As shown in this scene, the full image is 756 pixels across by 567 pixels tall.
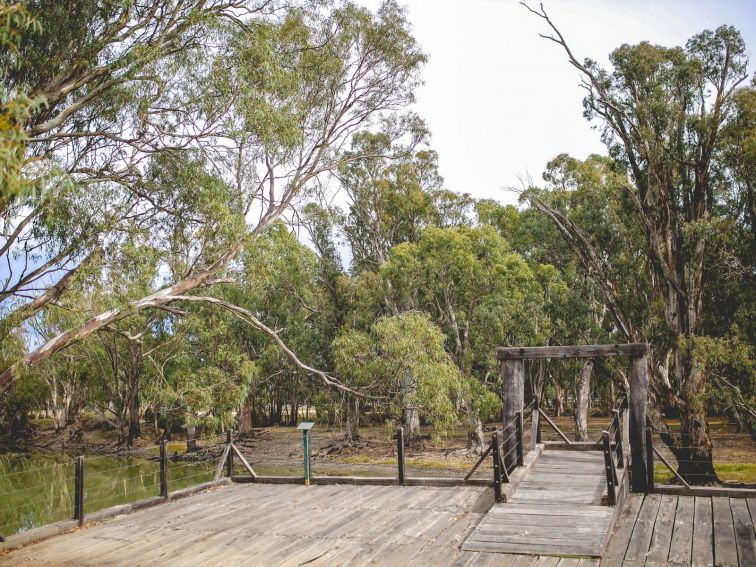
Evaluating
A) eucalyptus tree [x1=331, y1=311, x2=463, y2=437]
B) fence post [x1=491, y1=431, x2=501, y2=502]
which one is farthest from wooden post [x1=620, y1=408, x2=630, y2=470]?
eucalyptus tree [x1=331, y1=311, x2=463, y2=437]

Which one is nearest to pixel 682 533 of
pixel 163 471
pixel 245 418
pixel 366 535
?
pixel 366 535

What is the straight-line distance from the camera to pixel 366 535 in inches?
287

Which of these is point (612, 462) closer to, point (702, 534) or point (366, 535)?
point (702, 534)

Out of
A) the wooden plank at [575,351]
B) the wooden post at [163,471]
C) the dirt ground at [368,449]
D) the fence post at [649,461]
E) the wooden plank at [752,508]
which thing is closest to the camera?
the wooden plank at [752,508]

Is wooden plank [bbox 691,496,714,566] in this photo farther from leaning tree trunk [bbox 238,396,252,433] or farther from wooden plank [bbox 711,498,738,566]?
leaning tree trunk [bbox 238,396,252,433]

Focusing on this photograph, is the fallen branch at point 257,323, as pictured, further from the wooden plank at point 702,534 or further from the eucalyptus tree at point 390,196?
the eucalyptus tree at point 390,196

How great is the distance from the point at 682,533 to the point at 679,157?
40.9 feet

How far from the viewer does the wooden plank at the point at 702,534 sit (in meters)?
6.04

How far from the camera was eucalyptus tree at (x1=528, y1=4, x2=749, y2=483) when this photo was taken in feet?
53.9

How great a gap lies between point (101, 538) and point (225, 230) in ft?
20.0

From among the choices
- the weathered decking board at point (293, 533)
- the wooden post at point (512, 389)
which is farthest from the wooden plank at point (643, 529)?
the wooden post at point (512, 389)

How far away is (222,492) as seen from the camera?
10328mm

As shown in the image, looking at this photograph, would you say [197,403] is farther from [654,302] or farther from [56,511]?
[654,302]

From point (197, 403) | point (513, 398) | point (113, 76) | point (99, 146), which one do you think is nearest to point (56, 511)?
point (197, 403)
